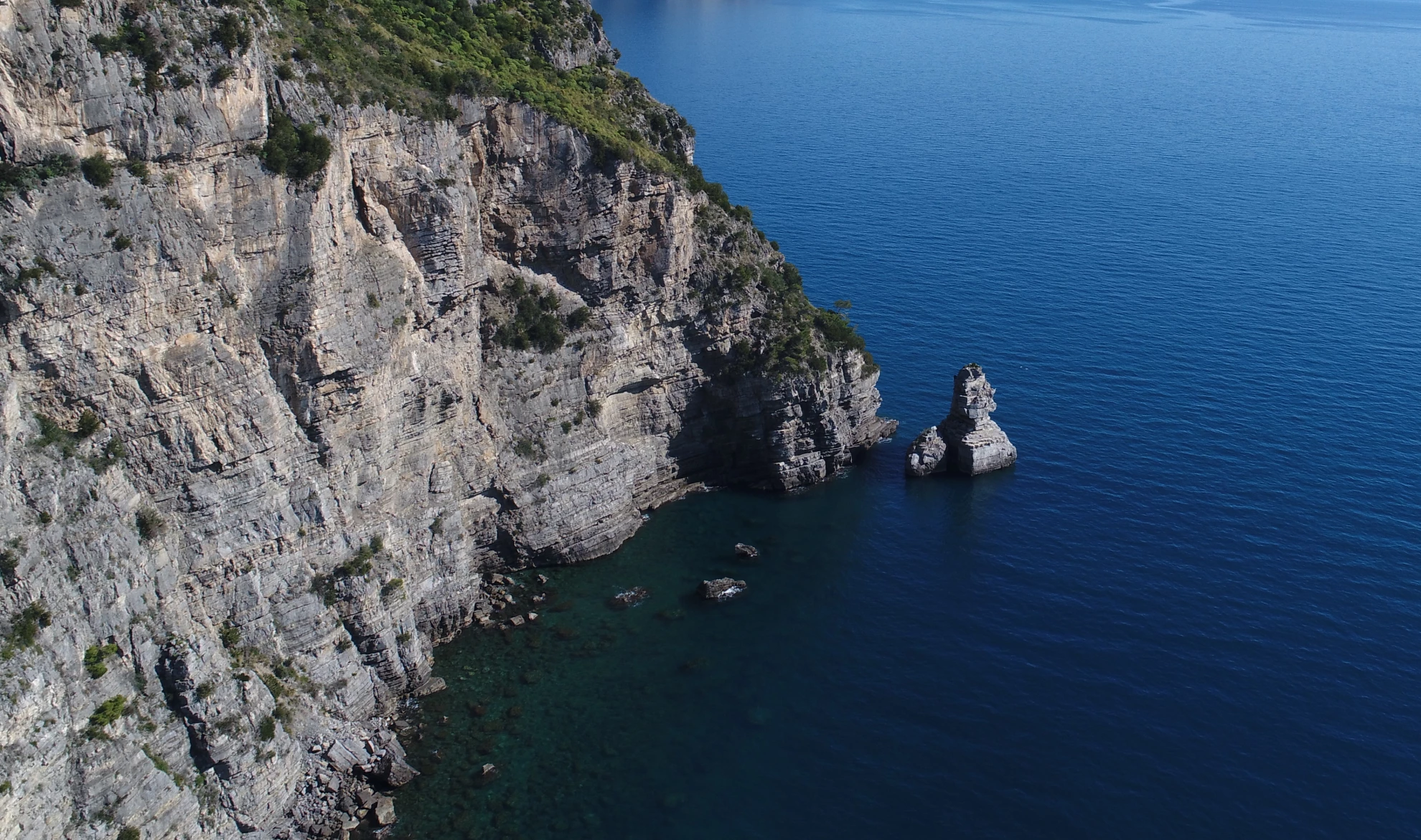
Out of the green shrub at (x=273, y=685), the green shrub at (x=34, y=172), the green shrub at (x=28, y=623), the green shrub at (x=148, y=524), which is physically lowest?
the green shrub at (x=273, y=685)

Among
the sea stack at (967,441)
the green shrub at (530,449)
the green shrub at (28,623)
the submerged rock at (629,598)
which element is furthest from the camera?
the sea stack at (967,441)

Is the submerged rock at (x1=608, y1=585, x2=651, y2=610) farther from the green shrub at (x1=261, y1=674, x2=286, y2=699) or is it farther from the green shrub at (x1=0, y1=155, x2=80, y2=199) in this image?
the green shrub at (x1=0, y1=155, x2=80, y2=199)

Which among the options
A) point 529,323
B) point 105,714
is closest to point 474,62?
point 529,323

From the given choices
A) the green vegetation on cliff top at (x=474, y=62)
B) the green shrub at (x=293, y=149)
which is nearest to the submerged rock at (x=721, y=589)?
the green vegetation on cliff top at (x=474, y=62)

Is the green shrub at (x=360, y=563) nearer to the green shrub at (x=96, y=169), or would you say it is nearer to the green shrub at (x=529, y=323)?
the green shrub at (x=529, y=323)

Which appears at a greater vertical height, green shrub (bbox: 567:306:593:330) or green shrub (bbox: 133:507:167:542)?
green shrub (bbox: 567:306:593:330)

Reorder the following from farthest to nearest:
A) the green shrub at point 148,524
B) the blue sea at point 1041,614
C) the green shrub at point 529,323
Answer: the green shrub at point 529,323, the blue sea at point 1041,614, the green shrub at point 148,524

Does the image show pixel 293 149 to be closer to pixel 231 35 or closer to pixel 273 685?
A: pixel 231 35

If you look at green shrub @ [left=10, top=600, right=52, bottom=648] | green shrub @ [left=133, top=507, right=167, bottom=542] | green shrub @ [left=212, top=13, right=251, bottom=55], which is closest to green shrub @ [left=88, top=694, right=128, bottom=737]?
green shrub @ [left=10, top=600, right=52, bottom=648]
